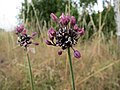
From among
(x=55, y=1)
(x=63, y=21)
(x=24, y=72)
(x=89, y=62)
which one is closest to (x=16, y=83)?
(x=24, y=72)

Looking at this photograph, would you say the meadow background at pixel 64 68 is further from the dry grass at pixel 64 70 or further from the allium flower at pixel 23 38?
the allium flower at pixel 23 38

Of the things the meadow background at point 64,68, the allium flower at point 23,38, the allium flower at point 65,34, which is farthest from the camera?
the meadow background at point 64,68

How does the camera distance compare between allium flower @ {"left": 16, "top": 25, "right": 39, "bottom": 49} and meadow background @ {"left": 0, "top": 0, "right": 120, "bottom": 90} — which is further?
meadow background @ {"left": 0, "top": 0, "right": 120, "bottom": 90}

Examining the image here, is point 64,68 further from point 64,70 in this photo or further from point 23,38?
point 23,38

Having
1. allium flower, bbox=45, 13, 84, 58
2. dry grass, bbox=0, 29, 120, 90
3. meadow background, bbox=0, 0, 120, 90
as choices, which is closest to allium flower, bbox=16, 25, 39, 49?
allium flower, bbox=45, 13, 84, 58

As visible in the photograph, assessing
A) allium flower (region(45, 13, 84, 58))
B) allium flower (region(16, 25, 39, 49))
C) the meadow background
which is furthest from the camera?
the meadow background

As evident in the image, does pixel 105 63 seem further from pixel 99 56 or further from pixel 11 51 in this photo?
pixel 11 51

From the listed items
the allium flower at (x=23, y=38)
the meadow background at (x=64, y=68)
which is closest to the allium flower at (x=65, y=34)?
the allium flower at (x=23, y=38)

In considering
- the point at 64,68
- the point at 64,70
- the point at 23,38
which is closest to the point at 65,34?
the point at 23,38

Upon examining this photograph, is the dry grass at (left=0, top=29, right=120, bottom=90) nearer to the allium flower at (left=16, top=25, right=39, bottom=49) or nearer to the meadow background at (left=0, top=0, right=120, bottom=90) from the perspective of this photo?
the meadow background at (left=0, top=0, right=120, bottom=90)

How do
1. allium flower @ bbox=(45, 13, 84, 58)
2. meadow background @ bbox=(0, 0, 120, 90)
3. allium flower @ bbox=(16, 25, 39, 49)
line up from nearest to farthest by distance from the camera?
1. allium flower @ bbox=(45, 13, 84, 58)
2. allium flower @ bbox=(16, 25, 39, 49)
3. meadow background @ bbox=(0, 0, 120, 90)
